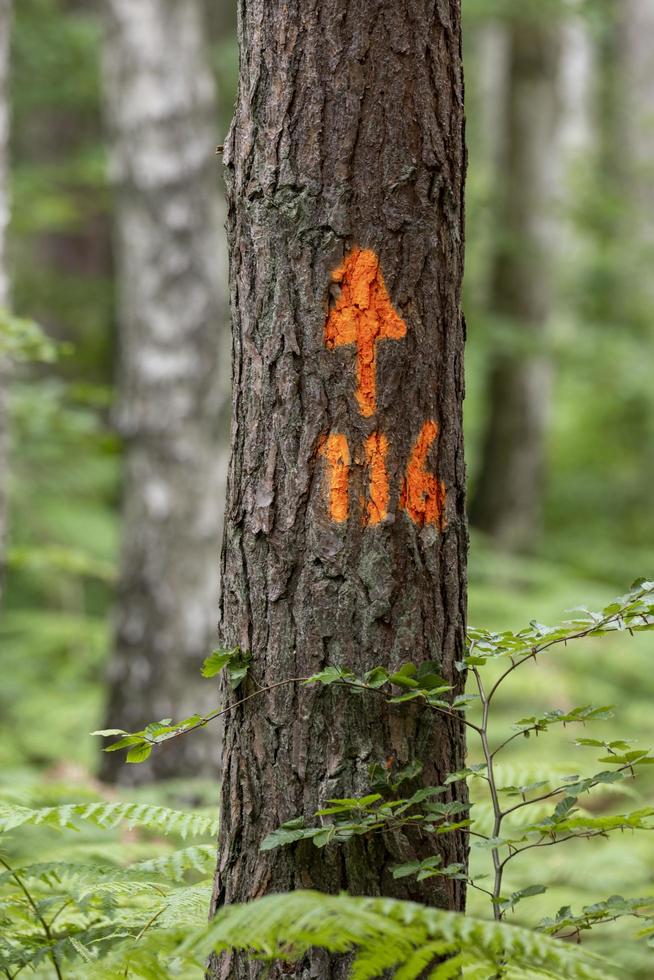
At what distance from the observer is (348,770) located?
2.00 m

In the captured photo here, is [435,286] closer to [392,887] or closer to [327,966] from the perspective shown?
[392,887]

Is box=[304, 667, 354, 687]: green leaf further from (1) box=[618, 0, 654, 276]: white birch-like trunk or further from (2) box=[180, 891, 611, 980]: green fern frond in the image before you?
(1) box=[618, 0, 654, 276]: white birch-like trunk

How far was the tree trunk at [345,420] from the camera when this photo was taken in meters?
2.01

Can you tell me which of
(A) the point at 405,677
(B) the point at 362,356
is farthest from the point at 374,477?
(A) the point at 405,677

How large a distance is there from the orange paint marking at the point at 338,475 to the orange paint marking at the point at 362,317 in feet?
0.26

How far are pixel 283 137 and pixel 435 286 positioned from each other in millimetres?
416

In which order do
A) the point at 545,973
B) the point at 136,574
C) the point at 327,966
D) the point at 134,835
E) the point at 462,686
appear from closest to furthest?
the point at 545,973
the point at 327,966
the point at 462,686
the point at 134,835
the point at 136,574

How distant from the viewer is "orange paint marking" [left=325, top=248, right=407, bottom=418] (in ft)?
6.64

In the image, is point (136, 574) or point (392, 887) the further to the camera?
point (136, 574)

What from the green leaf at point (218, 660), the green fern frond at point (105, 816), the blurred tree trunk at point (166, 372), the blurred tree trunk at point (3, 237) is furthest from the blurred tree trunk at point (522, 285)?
the green leaf at point (218, 660)

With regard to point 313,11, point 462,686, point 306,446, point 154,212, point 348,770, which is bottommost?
point 348,770

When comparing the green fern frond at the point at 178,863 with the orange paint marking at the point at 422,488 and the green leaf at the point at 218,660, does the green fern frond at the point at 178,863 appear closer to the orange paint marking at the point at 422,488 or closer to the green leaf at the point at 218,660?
the green leaf at the point at 218,660

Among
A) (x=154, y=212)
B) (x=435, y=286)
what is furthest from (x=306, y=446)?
(x=154, y=212)

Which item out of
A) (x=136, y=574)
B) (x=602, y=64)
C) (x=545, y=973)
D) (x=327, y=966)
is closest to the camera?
(x=545, y=973)
